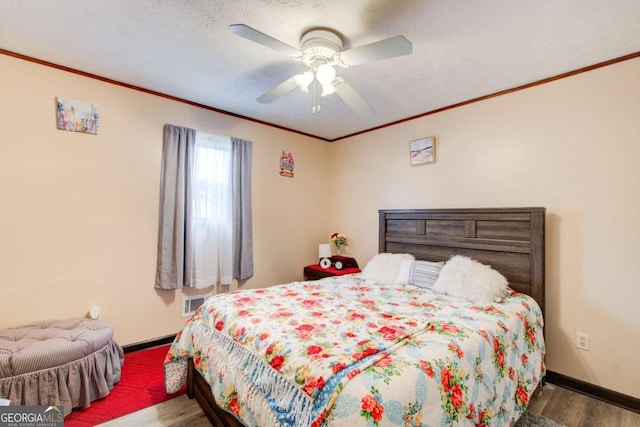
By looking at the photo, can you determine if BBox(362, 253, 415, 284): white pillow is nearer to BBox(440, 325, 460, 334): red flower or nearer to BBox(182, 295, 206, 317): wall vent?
BBox(440, 325, 460, 334): red flower

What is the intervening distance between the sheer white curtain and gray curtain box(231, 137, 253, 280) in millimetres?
56

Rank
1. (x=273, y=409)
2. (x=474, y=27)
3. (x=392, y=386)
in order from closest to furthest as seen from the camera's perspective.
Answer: (x=392, y=386) → (x=273, y=409) → (x=474, y=27)

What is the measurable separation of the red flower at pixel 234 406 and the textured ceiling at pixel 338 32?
2105mm

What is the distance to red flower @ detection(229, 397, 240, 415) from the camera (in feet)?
4.78

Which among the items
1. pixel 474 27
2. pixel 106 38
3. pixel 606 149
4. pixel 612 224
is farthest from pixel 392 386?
pixel 106 38

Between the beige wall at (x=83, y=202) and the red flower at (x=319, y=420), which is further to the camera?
the beige wall at (x=83, y=202)

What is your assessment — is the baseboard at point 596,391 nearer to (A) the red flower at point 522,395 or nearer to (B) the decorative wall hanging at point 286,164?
(A) the red flower at point 522,395

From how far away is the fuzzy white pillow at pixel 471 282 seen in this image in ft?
7.27

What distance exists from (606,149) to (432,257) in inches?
62.5

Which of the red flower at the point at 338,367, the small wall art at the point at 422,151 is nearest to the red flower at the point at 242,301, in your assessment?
the red flower at the point at 338,367

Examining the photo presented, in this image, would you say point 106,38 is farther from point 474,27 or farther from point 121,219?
point 474,27

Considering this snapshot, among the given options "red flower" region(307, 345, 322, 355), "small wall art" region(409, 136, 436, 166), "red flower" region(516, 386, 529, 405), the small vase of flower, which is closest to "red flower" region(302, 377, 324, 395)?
"red flower" region(307, 345, 322, 355)

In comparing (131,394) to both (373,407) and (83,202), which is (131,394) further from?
(373,407)

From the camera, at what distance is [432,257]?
A: 9.93ft
